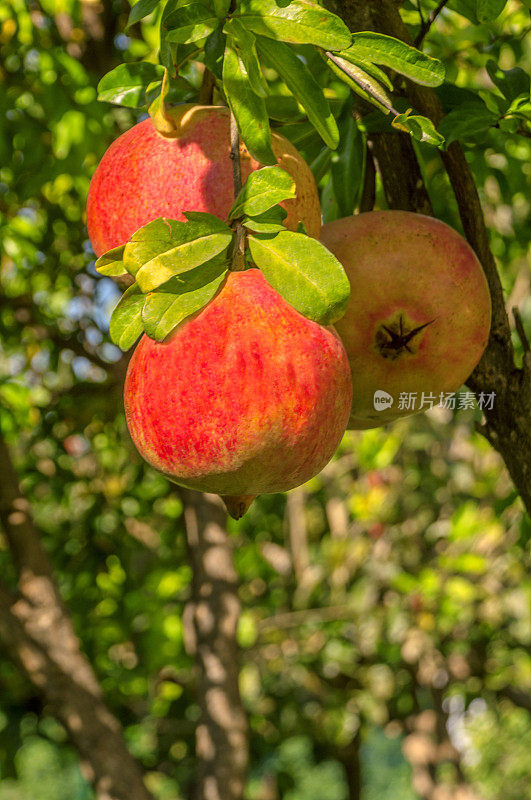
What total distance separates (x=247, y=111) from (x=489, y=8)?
0.45 metres

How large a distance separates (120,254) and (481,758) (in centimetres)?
679

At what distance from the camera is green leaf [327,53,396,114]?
26.9 inches

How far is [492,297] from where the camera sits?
3.37ft

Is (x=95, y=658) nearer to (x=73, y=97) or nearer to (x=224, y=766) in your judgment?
(x=224, y=766)

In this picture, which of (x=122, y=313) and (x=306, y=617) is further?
(x=306, y=617)

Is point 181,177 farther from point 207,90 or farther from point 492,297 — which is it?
point 492,297

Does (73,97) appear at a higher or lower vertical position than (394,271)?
lower

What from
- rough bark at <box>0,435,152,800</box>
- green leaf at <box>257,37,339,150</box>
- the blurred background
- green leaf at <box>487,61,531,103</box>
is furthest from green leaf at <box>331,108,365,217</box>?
rough bark at <box>0,435,152,800</box>

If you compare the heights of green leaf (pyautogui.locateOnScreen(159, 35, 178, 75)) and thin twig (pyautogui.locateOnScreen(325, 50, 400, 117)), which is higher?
green leaf (pyautogui.locateOnScreen(159, 35, 178, 75))

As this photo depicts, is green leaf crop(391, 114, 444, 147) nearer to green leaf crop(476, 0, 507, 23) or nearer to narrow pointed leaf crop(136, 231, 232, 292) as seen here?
narrow pointed leaf crop(136, 231, 232, 292)

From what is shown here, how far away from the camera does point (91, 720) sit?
2223mm

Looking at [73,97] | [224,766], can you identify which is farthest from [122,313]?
[224,766]

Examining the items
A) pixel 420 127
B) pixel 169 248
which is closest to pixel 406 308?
pixel 420 127

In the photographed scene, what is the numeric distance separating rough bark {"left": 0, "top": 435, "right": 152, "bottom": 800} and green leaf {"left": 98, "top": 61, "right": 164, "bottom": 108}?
160cm
